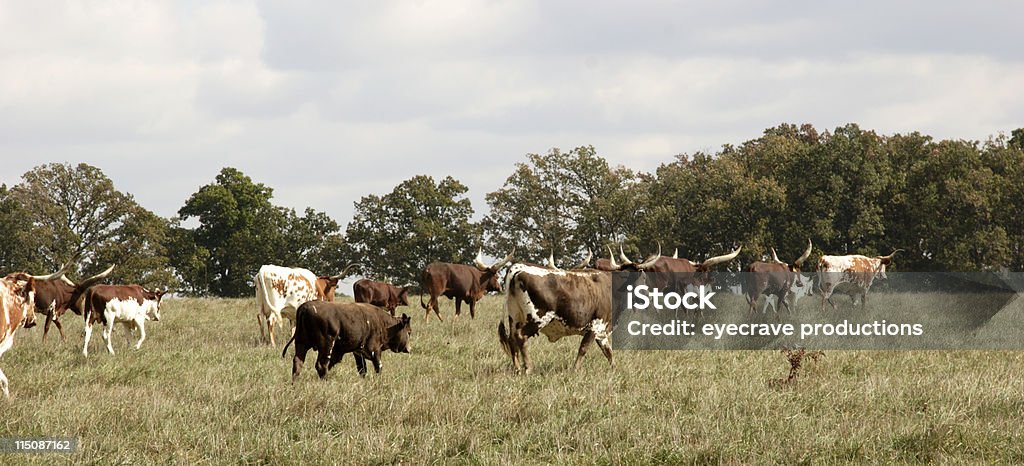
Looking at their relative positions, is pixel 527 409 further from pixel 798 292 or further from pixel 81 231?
pixel 81 231

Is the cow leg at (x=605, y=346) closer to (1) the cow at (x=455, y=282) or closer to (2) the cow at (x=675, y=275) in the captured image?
(2) the cow at (x=675, y=275)

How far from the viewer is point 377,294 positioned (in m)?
23.7

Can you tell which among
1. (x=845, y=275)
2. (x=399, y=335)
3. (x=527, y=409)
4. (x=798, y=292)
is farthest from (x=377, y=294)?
(x=527, y=409)

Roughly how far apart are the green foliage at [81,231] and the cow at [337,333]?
38418mm

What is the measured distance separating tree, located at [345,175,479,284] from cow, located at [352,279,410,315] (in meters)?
31.5

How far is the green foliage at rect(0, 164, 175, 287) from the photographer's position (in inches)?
1908

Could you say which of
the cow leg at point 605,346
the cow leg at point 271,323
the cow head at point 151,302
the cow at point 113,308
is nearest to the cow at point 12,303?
the cow at point 113,308

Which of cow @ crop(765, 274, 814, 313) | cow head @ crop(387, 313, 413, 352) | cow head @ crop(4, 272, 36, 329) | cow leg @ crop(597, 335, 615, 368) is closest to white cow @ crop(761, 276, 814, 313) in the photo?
cow @ crop(765, 274, 814, 313)

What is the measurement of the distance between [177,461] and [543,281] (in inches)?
257

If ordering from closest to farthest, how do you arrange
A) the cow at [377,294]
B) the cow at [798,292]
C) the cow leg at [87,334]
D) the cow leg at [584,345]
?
the cow leg at [584,345]
the cow leg at [87,334]
the cow at [377,294]
the cow at [798,292]

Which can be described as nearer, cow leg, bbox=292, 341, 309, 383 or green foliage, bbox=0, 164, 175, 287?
cow leg, bbox=292, 341, 309, 383

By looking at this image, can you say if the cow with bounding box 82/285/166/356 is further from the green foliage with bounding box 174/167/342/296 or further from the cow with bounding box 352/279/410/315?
the green foliage with bounding box 174/167/342/296

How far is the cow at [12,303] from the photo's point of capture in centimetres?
1163

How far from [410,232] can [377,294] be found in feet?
110
